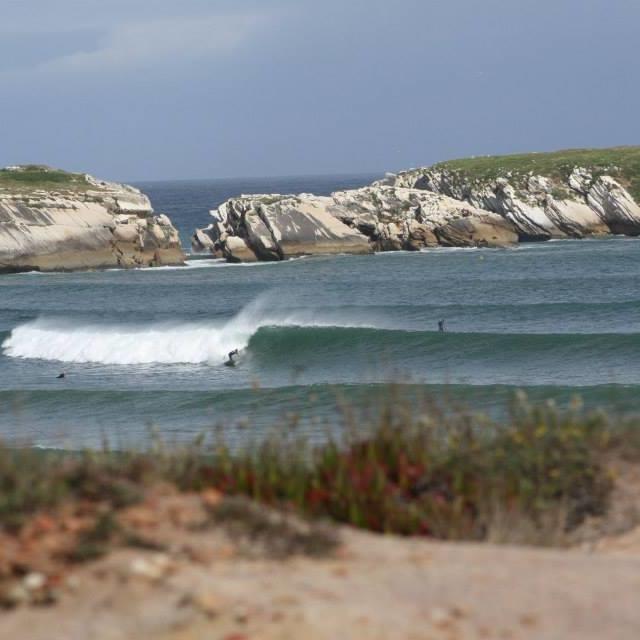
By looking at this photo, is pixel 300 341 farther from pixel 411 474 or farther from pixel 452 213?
pixel 452 213

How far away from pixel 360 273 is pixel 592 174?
24.4m

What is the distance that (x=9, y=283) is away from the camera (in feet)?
168

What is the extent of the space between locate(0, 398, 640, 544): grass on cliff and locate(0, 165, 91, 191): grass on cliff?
5748cm

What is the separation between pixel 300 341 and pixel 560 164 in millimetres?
45333

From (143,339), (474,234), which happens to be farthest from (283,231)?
(143,339)

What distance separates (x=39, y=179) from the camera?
67.2 metres

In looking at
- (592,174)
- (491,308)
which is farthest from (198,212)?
(491,308)

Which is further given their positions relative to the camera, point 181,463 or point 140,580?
point 181,463

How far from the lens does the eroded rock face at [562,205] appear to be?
64.8m

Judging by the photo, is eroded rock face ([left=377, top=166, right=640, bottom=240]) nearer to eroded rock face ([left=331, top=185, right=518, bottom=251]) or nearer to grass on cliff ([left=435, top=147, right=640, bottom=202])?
grass on cliff ([left=435, top=147, right=640, bottom=202])

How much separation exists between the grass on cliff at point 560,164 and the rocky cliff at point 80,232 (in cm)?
2103

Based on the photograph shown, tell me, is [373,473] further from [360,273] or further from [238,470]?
[360,273]

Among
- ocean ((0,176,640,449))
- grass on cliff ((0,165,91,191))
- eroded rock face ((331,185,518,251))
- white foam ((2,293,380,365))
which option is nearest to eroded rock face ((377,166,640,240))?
eroded rock face ((331,185,518,251))

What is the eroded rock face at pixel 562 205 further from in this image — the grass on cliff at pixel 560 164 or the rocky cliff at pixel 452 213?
the grass on cliff at pixel 560 164
